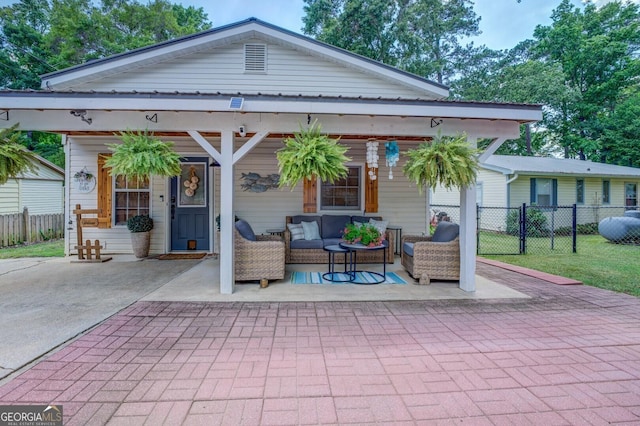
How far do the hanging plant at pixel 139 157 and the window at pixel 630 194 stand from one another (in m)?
18.1

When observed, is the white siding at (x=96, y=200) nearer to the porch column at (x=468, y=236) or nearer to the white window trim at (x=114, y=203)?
the white window trim at (x=114, y=203)

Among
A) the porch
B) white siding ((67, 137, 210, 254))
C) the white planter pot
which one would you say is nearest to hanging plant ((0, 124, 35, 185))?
the porch

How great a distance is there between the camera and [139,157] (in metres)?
3.67

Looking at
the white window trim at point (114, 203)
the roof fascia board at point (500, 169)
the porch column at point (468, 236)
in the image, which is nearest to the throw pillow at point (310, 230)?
the porch column at point (468, 236)

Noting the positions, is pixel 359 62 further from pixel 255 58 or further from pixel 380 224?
pixel 380 224

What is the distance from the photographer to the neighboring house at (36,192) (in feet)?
33.4

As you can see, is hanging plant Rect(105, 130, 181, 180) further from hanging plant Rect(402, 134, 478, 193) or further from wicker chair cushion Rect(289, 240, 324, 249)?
hanging plant Rect(402, 134, 478, 193)

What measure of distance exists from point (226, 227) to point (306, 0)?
1606 cm

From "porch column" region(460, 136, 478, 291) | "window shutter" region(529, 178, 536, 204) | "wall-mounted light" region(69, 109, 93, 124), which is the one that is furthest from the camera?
"window shutter" region(529, 178, 536, 204)

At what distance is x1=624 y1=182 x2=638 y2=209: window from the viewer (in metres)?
13.7

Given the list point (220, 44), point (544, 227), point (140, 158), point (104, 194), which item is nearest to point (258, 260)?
point (140, 158)

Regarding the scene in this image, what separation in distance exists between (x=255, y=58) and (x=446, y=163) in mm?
5235

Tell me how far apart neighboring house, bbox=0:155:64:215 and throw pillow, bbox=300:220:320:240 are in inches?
361

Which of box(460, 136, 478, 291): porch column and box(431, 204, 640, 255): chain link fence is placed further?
box(431, 204, 640, 255): chain link fence
